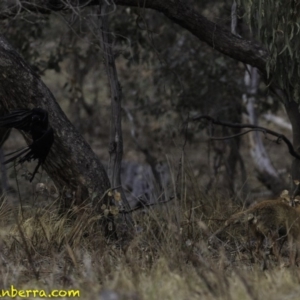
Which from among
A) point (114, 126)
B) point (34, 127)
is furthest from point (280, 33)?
point (34, 127)

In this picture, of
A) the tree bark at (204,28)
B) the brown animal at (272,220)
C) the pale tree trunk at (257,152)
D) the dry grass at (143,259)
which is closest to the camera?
the dry grass at (143,259)

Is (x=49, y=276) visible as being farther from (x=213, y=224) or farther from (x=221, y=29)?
(x=221, y=29)

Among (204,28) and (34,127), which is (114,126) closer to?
(204,28)

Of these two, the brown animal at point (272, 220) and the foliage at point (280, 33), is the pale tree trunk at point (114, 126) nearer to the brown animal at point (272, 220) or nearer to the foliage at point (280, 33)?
the foliage at point (280, 33)

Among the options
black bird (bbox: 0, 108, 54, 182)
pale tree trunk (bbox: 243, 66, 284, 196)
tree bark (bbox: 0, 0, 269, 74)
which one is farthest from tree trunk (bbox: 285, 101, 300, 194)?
pale tree trunk (bbox: 243, 66, 284, 196)

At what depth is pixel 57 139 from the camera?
21.7ft

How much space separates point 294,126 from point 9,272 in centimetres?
362

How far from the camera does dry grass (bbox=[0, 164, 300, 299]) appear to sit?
460cm

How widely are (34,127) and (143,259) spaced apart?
4.52 feet

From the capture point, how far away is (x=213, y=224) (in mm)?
7148

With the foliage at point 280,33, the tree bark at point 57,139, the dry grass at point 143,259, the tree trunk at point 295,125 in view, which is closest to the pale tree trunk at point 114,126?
the dry grass at point 143,259

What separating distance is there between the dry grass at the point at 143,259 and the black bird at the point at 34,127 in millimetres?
572

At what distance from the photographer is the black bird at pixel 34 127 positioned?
617cm

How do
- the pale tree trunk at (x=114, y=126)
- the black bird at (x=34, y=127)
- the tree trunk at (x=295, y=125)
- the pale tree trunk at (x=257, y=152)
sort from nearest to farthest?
the black bird at (x=34, y=127), the pale tree trunk at (x=114, y=126), the tree trunk at (x=295, y=125), the pale tree trunk at (x=257, y=152)
